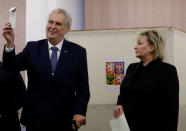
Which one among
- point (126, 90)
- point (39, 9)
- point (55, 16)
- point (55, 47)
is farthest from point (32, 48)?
point (39, 9)

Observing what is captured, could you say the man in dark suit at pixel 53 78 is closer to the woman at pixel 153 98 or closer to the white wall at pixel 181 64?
the woman at pixel 153 98

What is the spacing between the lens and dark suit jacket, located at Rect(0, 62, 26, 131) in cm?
183

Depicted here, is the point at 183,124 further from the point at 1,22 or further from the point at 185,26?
the point at 1,22

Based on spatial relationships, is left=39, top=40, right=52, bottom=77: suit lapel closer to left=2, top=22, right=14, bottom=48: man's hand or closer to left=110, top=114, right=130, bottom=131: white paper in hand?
left=2, top=22, right=14, bottom=48: man's hand

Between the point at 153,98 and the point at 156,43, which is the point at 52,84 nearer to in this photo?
the point at 153,98

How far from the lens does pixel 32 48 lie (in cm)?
172

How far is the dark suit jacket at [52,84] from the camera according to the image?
162 centimetres

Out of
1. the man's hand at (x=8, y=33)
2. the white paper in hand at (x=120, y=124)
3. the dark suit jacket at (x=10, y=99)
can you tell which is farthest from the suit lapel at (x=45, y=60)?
the white paper in hand at (x=120, y=124)

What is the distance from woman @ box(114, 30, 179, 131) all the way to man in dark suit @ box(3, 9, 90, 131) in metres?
0.48

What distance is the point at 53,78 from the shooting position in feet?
5.32

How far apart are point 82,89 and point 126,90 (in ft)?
1.69

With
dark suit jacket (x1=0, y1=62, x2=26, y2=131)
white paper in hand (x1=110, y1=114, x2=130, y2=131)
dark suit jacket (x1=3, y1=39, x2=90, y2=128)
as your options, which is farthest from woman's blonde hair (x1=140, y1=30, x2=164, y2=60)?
dark suit jacket (x1=0, y1=62, x2=26, y2=131)

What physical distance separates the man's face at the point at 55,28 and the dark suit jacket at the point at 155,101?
70cm

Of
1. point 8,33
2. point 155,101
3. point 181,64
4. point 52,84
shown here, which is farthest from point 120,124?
point 181,64
